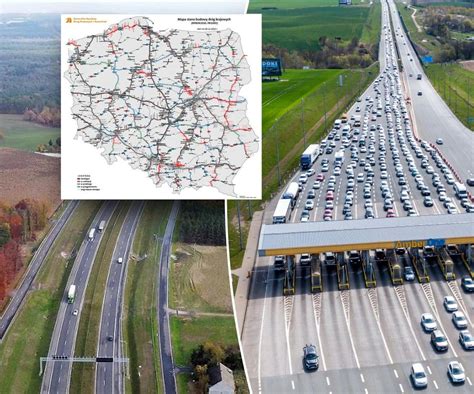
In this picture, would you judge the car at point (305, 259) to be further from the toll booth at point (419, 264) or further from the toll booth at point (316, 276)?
the toll booth at point (419, 264)

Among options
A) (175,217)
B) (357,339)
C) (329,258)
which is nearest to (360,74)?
(329,258)

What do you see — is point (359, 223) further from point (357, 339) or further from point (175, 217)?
point (175, 217)

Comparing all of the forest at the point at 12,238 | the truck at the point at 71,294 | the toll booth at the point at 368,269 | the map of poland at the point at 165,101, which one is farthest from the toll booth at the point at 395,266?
the forest at the point at 12,238

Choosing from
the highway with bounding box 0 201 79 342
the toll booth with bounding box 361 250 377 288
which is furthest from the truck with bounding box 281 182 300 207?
the highway with bounding box 0 201 79 342

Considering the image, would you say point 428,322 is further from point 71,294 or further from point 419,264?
point 71,294

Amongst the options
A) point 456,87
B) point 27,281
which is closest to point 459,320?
point 27,281
